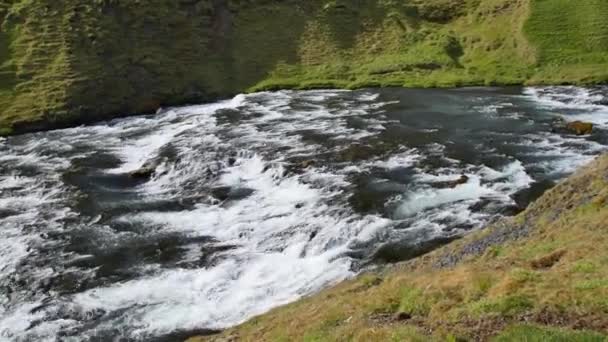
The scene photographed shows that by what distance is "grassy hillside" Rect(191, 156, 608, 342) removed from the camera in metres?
13.4

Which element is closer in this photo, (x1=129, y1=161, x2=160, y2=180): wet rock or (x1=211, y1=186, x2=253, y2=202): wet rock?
(x1=211, y1=186, x2=253, y2=202): wet rock

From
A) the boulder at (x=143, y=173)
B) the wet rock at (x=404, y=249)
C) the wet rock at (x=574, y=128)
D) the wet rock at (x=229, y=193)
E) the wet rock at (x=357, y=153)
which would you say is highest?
the wet rock at (x=404, y=249)

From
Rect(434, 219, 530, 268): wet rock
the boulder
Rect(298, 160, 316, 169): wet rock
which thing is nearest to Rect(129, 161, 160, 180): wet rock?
the boulder

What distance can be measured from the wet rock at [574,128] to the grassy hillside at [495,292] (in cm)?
Result: 1812

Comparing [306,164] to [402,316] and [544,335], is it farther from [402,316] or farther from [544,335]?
[544,335]

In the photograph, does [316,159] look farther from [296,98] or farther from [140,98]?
[140,98]

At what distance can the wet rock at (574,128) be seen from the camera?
4109 centimetres

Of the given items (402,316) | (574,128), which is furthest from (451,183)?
(402,316)

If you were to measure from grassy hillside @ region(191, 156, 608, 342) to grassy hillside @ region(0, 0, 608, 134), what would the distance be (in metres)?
38.8

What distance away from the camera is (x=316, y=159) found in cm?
3850

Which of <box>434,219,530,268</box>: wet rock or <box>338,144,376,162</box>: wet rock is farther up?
<box>434,219,530,268</box>: wet rock

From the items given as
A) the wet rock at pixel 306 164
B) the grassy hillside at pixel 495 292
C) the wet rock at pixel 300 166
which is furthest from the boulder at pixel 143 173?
the grassy hillside at pixel 495 292

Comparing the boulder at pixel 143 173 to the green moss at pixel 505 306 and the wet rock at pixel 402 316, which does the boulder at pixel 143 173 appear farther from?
the green moss at pixel 505 306

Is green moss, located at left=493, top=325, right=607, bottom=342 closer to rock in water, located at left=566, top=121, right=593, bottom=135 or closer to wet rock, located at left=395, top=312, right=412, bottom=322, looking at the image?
wet rock, located at left=395, top=312, right=412, bottom=322
